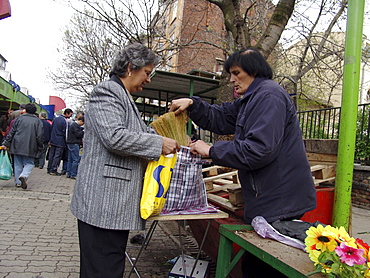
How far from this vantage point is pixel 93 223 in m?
1.94

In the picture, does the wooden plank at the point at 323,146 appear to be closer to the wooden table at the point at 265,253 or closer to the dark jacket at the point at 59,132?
the wooden table at the point at 265,253

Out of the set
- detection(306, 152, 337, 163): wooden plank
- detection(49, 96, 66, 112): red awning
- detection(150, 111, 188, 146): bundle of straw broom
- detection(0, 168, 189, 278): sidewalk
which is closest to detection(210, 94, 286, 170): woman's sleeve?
detection(150, 111, 188, 146): bundle of straw broom

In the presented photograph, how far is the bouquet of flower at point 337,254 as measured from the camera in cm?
127

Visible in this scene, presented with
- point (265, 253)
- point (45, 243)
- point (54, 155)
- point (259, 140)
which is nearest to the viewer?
point (265, 253)

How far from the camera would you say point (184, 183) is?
7.62 ft

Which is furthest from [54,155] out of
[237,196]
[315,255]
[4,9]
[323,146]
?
[315,255]

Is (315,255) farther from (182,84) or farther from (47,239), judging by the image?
(182,84)

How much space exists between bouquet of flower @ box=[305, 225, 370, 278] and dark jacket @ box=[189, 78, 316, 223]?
0.46m

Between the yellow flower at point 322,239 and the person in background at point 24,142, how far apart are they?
702cm

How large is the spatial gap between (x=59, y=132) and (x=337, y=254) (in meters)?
9.48

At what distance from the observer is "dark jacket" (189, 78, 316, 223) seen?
1.85 m

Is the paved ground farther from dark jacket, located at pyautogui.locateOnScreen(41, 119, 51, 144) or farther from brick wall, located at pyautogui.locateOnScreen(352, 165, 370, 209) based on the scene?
dark jacket, located at pyautogui.locateOnScreen(41, 119, 51, 144)

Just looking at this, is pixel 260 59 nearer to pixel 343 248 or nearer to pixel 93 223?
pixel 343 248

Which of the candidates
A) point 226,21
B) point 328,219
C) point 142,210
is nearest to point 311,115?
point 226,21
